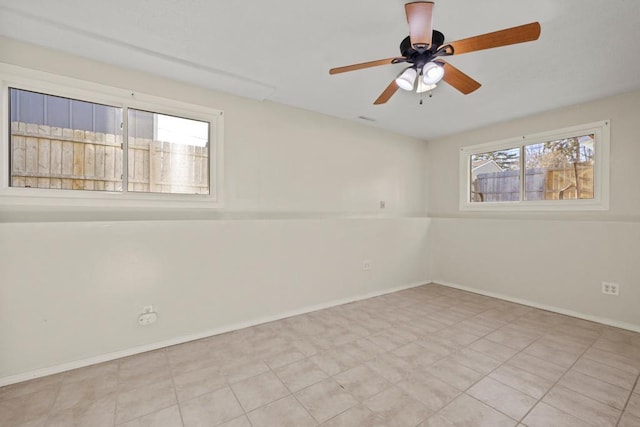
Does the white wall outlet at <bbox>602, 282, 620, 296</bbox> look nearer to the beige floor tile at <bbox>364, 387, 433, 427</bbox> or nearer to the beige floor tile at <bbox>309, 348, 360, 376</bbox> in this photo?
the beige floor tile at <bbox>364, 387, 433, 427</bbox>

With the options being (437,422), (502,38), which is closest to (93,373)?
(437,422)

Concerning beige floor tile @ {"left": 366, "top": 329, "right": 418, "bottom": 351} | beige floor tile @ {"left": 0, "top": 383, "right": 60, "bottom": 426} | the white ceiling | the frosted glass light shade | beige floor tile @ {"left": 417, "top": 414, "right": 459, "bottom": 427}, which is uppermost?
the white ceiling

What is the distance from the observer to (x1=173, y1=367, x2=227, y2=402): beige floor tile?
190cm

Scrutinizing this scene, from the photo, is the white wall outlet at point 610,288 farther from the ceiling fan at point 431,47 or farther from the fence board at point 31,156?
the fence board at point 31,156

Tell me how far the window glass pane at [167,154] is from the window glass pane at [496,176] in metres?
3.87

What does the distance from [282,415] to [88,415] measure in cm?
112

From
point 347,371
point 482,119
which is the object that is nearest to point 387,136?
point 482,119

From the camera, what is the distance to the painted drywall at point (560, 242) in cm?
304

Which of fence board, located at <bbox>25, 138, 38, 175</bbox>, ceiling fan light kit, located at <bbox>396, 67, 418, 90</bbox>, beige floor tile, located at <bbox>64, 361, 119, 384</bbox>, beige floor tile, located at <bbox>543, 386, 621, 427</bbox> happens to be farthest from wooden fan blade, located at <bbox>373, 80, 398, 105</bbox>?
beige floor tile, located at <bbox>64, 361, 119, 384</bbox>

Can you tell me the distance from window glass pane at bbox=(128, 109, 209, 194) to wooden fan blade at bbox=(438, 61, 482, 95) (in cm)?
228

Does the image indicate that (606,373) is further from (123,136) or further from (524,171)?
(123,136)

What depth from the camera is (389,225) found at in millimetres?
4230

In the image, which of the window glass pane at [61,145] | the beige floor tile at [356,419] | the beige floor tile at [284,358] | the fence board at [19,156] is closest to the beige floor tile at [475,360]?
the beige floor tile at [356,419]

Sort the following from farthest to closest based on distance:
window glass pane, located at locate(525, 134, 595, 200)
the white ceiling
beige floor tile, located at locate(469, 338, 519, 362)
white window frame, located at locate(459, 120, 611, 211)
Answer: window glass pane, located at locate(525, 134, 595, 200)
white window frame, located at locate(459, 120, 611, 211)
beige floor tile, located at locate(469, 338, 519, 362)
the white ceiling
